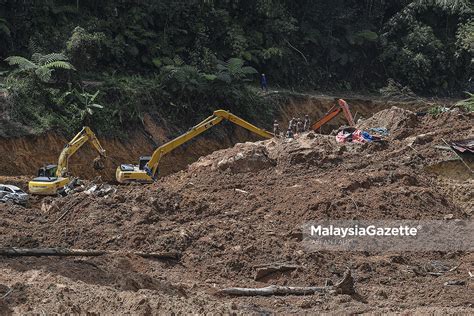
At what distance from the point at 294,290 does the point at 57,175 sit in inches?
356

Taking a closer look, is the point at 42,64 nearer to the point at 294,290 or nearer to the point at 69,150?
the point at 69,150

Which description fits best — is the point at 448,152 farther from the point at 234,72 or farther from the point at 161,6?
the point at 161,6

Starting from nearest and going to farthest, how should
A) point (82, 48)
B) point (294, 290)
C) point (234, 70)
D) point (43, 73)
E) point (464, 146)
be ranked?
point (294, 290), point (464, 146), point (43, 73), point (82, 48), point (234, 70)

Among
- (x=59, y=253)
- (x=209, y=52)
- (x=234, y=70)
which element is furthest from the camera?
(x=209, y=52)

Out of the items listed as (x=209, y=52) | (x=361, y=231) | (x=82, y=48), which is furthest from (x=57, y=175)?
(x=209, y=52)

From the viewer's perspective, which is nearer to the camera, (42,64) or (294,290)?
(294,290)

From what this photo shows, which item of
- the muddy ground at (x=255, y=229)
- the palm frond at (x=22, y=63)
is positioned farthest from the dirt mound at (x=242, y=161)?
the palm frond at (x=22, y=63)

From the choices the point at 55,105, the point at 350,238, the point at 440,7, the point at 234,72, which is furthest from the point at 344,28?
the point at 350,238

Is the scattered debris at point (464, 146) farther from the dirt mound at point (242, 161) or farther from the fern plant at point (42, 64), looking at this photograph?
the fern plant at point (42, 64)

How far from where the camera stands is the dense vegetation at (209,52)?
2792cm

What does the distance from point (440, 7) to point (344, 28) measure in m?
4.71

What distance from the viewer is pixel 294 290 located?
14656mm

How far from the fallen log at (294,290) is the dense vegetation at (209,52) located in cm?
1341

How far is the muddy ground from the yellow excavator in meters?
0.36
